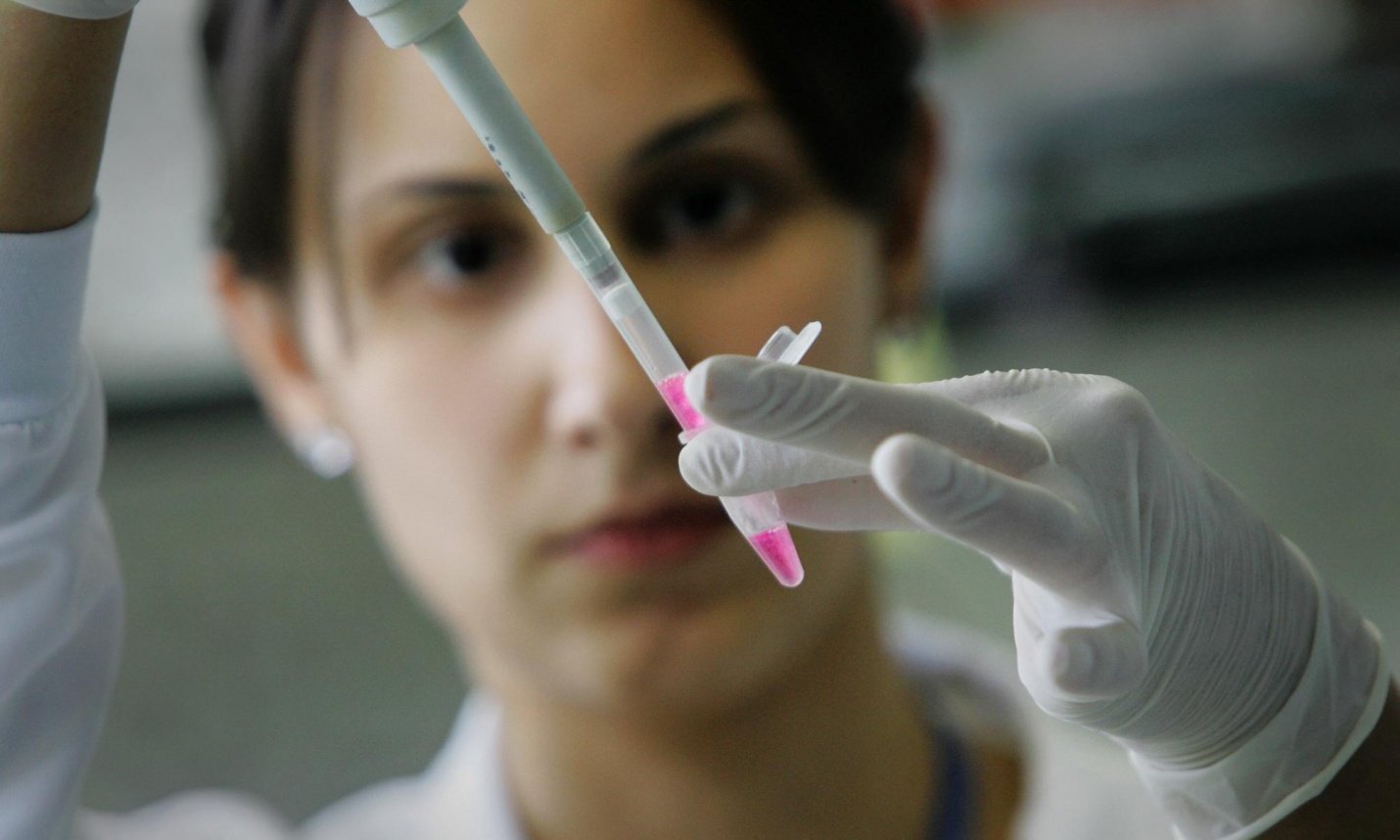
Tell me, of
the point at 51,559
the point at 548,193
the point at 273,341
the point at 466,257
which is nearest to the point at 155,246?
the point at 273,341

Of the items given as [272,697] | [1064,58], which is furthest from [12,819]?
[1064,58]

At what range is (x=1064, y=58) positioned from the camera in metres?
2.43

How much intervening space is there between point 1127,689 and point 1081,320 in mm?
1796

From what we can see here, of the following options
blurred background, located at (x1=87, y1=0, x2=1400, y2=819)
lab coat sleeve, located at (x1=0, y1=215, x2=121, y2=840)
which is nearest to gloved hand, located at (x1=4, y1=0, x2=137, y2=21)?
lab coat sleeve, located at (x1=0, y1=215, x2=121, y2=840)

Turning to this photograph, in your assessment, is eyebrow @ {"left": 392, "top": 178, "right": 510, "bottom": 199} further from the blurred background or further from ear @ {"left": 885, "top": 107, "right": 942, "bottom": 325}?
the blurred background

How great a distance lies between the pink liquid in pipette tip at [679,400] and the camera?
489 mm

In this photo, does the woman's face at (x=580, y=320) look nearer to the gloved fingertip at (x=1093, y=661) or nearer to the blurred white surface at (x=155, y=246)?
the gloved fingertip at (x=1093, y=661)

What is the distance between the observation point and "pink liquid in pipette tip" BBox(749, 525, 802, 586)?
18.8 inches

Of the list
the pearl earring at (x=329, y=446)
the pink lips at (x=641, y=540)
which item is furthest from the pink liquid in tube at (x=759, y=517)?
the pearl earring at (x=329, y=446)

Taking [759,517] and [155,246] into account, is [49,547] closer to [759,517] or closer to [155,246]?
[759,517]

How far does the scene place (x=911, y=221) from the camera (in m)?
0.88

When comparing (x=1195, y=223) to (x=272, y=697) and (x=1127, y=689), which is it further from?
(x=1127, y=689)

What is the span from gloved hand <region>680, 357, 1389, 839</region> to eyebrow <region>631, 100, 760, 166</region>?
0.95 ft

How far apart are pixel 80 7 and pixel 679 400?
0.78 feet
